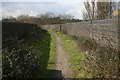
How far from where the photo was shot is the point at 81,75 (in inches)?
183

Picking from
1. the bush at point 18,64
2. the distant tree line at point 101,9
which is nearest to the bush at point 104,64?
the bush at point 18,64

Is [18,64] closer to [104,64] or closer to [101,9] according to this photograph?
[104,64]

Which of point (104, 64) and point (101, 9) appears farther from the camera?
point (101, 9)

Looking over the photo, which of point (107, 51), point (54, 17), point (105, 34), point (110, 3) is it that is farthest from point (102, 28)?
point (54, 17)

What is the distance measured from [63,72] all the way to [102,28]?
2805 millimetres

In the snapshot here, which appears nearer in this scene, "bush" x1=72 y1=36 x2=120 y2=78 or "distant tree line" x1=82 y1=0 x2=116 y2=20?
"bush" x1=72 y1=36 x2=120 y2=78

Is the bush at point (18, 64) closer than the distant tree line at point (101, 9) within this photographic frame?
Yes

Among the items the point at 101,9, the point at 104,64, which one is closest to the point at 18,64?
the point at 104,64

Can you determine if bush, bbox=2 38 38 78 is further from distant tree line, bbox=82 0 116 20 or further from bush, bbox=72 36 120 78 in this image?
distant tree line, bbox=82 0 116 20

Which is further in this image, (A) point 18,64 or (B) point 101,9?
(B) point 101,9

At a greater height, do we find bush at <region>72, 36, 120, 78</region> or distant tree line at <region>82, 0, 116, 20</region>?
distant tree line at <region>82, 0, 116, 20</region>

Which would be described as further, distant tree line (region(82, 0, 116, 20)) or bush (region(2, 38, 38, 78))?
distant tree line (region(82, 0, 116, 20))

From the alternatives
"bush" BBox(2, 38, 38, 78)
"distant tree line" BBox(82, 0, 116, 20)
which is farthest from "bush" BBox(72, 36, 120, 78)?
"distant tree line" BBox(82, 0, 116, 20)

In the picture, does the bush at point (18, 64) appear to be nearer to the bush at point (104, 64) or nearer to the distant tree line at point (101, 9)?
the bush at point (104, 64)
